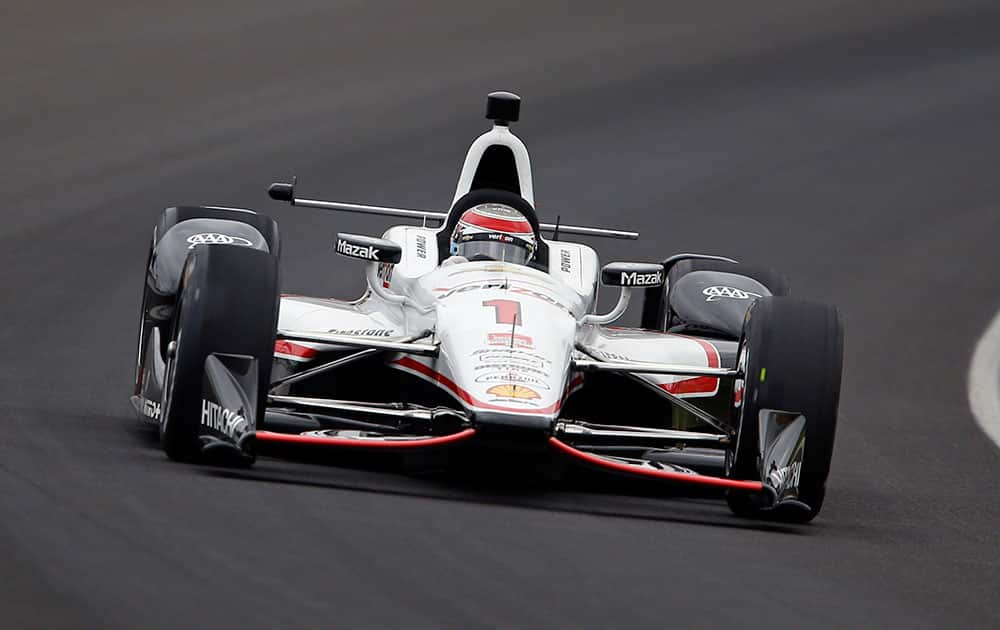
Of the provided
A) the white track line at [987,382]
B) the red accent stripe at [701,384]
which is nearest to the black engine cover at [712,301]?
the red accent stripe at [701,384]

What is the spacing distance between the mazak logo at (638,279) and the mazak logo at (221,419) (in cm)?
241

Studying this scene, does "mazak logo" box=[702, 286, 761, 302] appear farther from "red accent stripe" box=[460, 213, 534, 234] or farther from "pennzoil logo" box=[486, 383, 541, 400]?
"pennzoil logo" box=[486, 383, 541, 400]

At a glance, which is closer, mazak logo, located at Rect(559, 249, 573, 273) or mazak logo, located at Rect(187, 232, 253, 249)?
mazak logo, located at Rect(187, 232, 253, 249)

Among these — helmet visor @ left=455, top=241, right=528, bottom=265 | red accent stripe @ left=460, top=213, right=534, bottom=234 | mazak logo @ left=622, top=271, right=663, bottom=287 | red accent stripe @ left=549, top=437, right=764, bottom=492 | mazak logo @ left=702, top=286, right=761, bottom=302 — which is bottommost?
red accent stripe @ left=549, top=437, right=764, bottom=492

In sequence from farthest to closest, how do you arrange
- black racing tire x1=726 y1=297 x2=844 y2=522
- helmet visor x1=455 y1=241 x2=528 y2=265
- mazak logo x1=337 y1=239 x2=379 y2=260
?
helmet visor x1=455 y1=241 x2=528 y2=265, mazak logo x1=337 y1=239 x2=379 y2=260, black racing tire x1=726 y1=297 x2=844 y2=522

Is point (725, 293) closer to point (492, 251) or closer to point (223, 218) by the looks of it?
point (492, 251)

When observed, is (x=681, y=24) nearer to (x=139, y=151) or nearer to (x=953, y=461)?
(x=139, y=151)

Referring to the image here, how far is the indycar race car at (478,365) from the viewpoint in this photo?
383 inches

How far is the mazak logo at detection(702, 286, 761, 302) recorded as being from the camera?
12.8 m

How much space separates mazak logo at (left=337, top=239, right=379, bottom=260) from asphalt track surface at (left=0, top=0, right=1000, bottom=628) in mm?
1323

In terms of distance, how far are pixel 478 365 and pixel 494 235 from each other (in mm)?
2157

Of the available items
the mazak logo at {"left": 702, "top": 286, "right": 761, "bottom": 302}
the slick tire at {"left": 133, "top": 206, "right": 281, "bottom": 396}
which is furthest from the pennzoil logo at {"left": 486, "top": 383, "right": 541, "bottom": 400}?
the mazak logo at {"left": 702, "top": 286, "right": 761, "bottom": 302}

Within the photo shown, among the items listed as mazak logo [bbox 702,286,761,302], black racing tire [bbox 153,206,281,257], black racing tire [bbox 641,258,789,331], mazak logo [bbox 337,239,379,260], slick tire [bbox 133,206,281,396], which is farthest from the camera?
black racing tire [bbox 641,258,789,331]

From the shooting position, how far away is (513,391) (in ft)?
31.7
